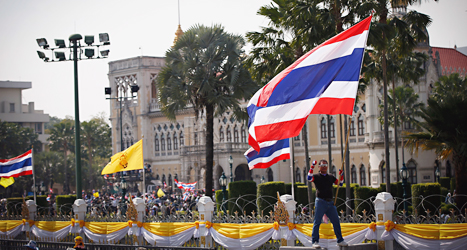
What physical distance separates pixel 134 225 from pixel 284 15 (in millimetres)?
9888

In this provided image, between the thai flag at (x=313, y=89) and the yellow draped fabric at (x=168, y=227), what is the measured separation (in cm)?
461

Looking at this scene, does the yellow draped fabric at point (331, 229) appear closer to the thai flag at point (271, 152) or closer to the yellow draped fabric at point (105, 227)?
the thai flag at point (271, 152)

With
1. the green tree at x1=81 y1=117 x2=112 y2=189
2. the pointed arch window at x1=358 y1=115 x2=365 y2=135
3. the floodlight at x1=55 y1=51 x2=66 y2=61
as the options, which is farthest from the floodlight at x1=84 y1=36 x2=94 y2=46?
the green tree at x1=81 y1=117 x2=112 y2=189

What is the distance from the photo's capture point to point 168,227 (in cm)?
1459

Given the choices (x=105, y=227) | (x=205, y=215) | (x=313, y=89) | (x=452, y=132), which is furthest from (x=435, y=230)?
(x=105, y=227)

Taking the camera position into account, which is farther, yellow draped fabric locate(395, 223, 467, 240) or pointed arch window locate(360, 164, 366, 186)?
pointed arch window locate(360, 164, 366, 186)

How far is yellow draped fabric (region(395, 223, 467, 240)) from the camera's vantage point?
10055 mm

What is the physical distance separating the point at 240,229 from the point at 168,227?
2.49m

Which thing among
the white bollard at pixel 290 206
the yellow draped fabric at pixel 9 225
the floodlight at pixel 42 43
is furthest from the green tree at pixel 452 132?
the floodlight at pixel 42 43

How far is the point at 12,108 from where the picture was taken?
2908 inches

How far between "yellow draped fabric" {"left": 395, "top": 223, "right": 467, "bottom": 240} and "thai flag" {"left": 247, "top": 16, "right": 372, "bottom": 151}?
300cm

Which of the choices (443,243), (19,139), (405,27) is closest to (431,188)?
(405,27)

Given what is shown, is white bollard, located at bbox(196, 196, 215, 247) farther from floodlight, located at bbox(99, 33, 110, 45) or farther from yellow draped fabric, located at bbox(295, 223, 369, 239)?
floodlight, located at bbox(99, 33, 110, 45)

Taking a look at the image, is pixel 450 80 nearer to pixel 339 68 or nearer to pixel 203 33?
pixel 203 33
